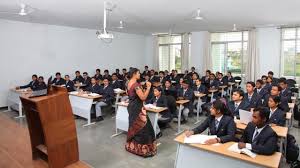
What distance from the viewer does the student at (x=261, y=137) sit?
2480 mm

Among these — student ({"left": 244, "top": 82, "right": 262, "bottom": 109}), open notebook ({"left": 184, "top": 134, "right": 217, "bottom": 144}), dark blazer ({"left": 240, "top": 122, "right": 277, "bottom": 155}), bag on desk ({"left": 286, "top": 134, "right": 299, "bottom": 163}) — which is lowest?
bag on desk ({"left": 286, "top": 134, "right": 299, "bottom": 163})

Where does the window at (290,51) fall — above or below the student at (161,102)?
above

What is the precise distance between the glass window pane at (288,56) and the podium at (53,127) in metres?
9.33

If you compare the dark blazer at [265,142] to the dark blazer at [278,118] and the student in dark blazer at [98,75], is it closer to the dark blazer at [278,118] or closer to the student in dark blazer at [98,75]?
the dark blazer at [278,118]

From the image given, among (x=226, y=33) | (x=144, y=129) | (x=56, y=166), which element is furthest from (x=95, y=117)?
(x=226, y=33)

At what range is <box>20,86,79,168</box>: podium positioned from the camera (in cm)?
274

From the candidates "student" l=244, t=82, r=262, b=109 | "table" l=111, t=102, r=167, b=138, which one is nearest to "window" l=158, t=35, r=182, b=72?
"student" l=244, t=82, r=262, b=109

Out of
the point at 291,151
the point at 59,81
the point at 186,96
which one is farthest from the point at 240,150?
the point at 59,81

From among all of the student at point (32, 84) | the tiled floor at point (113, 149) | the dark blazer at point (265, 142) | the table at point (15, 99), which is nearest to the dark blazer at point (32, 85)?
the student at point (32, 84)

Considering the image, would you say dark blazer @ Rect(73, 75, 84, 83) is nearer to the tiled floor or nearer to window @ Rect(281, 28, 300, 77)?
the tiled floor

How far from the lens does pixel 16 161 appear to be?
11.1ft

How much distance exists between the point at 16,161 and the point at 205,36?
9509 mm

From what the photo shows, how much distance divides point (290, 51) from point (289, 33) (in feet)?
2.36

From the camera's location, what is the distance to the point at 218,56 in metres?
11.2
